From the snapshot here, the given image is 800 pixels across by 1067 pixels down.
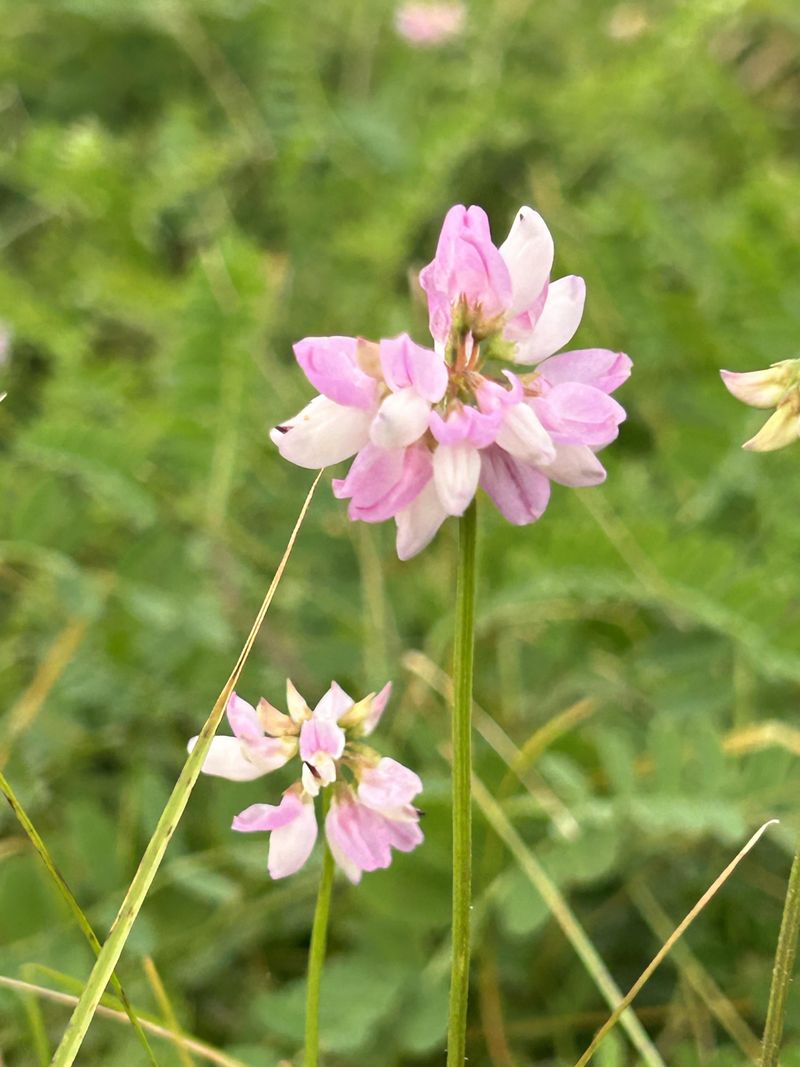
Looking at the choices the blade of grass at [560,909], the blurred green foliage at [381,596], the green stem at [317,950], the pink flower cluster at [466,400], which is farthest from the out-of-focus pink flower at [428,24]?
the green stem at [317,950]

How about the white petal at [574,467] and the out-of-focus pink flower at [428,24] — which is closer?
the white petal at [574,467]

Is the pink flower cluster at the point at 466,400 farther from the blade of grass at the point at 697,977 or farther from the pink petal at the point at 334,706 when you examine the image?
the blade of grass at the point at 697,977

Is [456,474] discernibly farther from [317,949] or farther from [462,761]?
[317,949]

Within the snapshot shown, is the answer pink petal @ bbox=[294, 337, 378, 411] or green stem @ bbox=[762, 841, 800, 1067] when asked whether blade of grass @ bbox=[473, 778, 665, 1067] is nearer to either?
green stem @ bbox=[762, 841, 800, 1067]

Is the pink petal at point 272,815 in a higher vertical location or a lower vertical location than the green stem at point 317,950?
higher

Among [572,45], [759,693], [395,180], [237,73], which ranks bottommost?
[759,693]

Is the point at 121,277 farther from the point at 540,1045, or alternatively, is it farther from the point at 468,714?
the point at 468,714

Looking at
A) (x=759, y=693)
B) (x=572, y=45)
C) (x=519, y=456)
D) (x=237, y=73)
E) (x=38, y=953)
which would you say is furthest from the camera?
(x=572, y=45)

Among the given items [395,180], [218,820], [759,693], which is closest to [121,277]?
[395,180]
